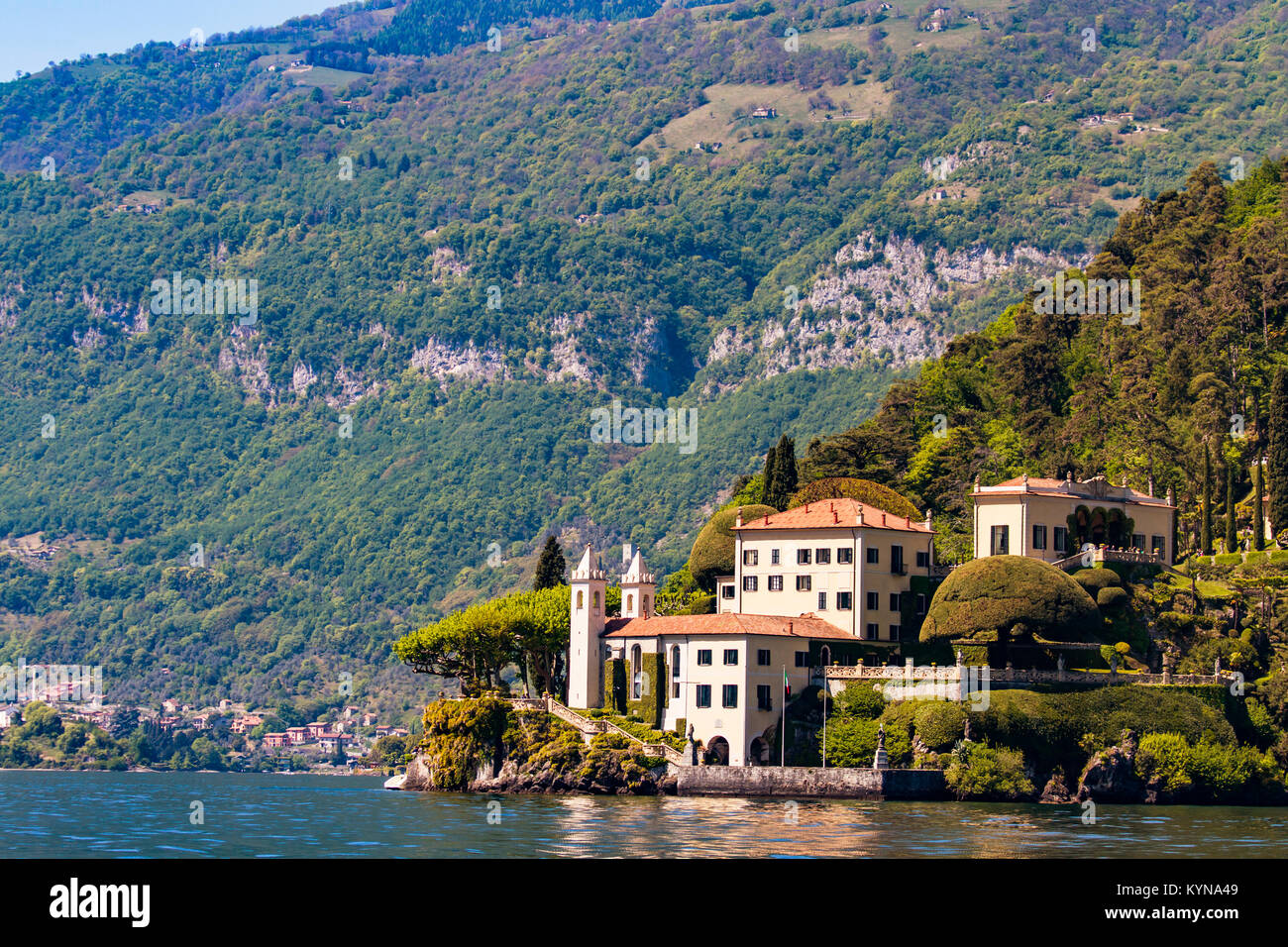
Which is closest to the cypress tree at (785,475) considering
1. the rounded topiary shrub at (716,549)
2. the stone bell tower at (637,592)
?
the rounded topiary shrub at (716,549)

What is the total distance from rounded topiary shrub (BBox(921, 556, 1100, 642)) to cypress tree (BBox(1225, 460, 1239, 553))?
18.0 m

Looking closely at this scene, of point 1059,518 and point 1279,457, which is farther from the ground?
point 1279,457

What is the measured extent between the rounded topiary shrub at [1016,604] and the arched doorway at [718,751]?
1124 centimetres

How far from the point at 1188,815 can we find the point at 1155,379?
1964 inches

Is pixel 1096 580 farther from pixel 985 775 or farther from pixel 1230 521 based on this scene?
pixel 1230 521

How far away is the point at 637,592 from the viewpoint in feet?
324

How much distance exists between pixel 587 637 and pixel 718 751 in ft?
35.7

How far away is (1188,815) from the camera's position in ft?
238

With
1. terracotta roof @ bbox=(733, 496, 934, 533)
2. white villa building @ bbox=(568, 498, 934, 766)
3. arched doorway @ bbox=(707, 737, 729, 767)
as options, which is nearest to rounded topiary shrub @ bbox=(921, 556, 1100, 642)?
white villa building @ bbox=(568, 498, 934, 766)

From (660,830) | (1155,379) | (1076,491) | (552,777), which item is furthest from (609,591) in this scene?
(660,830)

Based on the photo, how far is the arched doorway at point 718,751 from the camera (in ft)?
281

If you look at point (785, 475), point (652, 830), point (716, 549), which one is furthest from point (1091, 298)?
point (652, 830)

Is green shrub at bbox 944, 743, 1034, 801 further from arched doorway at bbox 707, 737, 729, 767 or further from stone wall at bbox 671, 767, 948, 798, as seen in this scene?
arched doorway at bbox 707, 737, 729, 767

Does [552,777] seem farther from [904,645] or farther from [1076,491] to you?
[1076,491]
